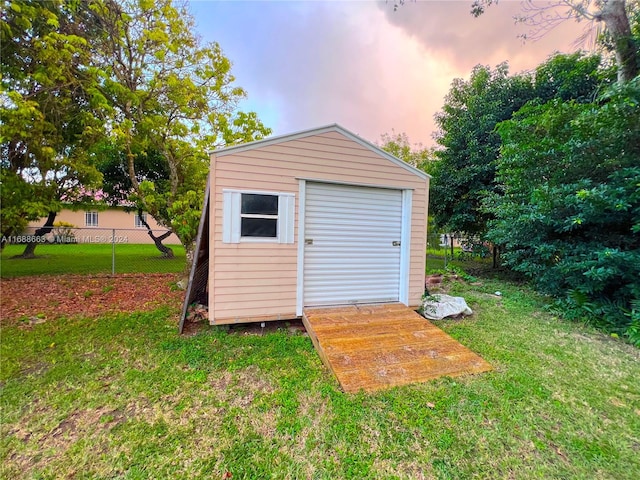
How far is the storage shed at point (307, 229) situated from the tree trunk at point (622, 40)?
3.85 m

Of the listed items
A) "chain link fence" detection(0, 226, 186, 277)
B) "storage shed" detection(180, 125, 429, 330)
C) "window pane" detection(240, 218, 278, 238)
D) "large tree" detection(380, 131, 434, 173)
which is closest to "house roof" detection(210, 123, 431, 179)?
"storage shed" detection(180, 125, 429, 330)

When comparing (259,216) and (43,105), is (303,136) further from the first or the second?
(43,105)

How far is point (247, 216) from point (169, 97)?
4.08m

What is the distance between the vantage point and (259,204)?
12.6 feet

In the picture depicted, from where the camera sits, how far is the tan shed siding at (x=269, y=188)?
3678mm

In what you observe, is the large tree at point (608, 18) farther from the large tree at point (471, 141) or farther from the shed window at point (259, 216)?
the shed window at point (259, 216)

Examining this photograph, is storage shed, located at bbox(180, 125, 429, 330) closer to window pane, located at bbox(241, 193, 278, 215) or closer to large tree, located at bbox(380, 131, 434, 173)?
window pane, located at bbox(241, 193, 278, 215)

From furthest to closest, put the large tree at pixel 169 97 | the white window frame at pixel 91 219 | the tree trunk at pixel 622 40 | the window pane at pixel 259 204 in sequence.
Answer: the white window frame at pixel 91 219 < the large tree at pixel 169 97 < the tree trunk at pixel 622 40 < the window pane at pixel 259 204

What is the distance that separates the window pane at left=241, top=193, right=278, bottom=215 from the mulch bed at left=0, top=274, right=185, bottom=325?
285cm

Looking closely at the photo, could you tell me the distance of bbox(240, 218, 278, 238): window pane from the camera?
381cm

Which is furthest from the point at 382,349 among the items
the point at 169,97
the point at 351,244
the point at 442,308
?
the point at 169,97

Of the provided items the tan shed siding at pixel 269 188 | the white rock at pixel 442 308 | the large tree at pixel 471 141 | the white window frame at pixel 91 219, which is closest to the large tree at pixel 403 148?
the large tree at pixel 471 141

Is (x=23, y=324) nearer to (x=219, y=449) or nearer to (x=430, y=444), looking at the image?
(x=219, y=449)

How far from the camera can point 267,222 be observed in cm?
392
